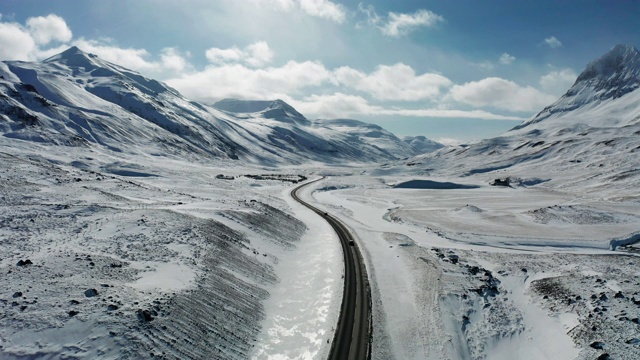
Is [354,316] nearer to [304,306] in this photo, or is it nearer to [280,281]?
[304,306]

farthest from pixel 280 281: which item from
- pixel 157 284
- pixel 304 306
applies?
pixel 157 284

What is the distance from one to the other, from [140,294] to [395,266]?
23.8 metres

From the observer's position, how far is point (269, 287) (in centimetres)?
2995

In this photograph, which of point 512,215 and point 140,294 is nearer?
point 140,294

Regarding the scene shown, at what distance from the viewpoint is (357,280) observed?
3241cm

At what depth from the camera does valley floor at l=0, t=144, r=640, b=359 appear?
1814cm

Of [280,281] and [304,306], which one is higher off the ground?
[280,281]

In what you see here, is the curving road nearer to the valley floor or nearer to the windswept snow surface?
the windswept snow surface

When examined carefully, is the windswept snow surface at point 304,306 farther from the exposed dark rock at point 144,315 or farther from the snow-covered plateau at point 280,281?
the exposed dark rock at point 144,315

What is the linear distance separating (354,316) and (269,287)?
7944mm

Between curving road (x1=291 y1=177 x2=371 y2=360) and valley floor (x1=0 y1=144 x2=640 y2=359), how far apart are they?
0.68 metres

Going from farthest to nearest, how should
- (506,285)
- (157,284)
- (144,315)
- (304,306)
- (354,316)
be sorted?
(506,285), (304,306), (354,316), (157,284), (144,315)

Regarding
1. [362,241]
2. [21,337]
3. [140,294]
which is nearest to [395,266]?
[362,241]

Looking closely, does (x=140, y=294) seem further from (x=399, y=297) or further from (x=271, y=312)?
(x=399, y=297)
